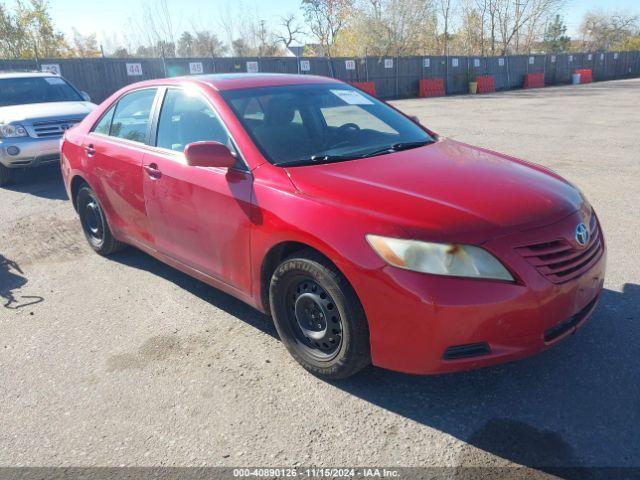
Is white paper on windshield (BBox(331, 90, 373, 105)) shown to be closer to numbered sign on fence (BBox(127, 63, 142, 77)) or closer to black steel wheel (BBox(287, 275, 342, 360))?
black steel wheel (BBox(287, 275, 342, 360))

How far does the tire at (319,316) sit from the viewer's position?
258 cm

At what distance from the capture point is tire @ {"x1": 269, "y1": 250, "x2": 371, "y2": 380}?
258 cm

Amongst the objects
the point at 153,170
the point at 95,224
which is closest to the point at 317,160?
the point at 153,170

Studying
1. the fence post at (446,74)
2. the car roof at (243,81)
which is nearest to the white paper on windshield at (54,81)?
the car roof at (243,81)

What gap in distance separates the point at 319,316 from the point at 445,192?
0.95 meters

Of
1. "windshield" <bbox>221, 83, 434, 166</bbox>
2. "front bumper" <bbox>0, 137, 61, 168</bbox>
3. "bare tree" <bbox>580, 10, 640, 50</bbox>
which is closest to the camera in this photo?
"windshield" <bbox>221, 83, 434, 166</bbox>

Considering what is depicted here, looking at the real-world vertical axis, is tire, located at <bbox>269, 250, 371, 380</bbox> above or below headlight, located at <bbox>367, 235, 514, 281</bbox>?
below

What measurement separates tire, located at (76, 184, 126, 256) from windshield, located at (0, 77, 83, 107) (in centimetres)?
490

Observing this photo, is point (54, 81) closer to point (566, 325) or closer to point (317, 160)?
point (317, 160)

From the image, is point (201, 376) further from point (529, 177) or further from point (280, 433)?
point (529, 177)

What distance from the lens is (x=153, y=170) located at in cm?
372

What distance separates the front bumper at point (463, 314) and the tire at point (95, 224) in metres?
3.13

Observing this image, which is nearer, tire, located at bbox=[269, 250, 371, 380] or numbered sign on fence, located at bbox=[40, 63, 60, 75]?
tire, located at bbox=[269, 250, 371, 380]

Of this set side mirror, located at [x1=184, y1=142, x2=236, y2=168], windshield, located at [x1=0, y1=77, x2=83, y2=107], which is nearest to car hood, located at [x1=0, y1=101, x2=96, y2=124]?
windshield, located at [x1=0, y1=77, x2=83, y2=107]
